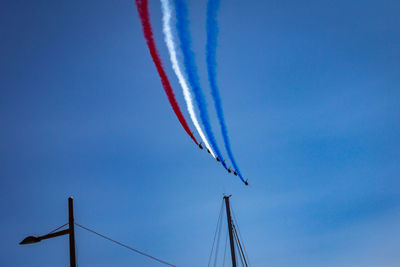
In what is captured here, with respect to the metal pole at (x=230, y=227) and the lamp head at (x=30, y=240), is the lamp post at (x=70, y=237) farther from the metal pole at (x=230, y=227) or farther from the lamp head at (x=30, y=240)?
the metal pole at (x=230, y=227)

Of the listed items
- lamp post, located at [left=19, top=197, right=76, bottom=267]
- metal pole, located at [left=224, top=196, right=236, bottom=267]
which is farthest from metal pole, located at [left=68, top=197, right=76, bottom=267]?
metal pole, located at [left=224, top=196, right=236, bottom=267]

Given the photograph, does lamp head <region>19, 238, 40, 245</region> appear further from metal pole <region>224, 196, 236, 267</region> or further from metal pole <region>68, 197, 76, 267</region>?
metal pole <region>224, 196, 236, 267</region>

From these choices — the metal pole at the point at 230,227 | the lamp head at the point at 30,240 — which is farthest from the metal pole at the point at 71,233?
the metal pole at the point at 230,227

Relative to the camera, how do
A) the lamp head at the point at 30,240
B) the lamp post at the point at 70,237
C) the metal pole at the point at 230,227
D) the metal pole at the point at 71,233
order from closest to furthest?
the metal pole at the point at 71,233
the lamp post at the point at 70,237
the lamp head at the point at 30,240
the metal pole at the point at 230,227

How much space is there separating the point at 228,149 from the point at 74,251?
106 feet

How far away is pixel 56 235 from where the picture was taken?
734 inches

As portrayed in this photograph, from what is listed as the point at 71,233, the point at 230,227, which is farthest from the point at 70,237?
the point at 230,227

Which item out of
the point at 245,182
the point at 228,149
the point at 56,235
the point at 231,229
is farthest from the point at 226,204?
the point at 56,235

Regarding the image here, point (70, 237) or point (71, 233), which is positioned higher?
point (71, 233)

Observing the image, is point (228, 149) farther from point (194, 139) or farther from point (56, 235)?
point (56, 235)

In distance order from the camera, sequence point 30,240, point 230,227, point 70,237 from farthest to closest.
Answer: point 230,227 < point 30,240 < point 70,237

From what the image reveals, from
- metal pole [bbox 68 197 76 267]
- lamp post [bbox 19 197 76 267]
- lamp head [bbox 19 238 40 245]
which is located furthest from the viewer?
lamp head [bbox 19 238 40 245]

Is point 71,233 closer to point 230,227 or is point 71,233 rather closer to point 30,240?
point 30,240

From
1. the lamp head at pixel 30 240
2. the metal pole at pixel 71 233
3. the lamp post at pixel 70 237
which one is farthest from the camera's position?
the lamp head at pixel 30 240
